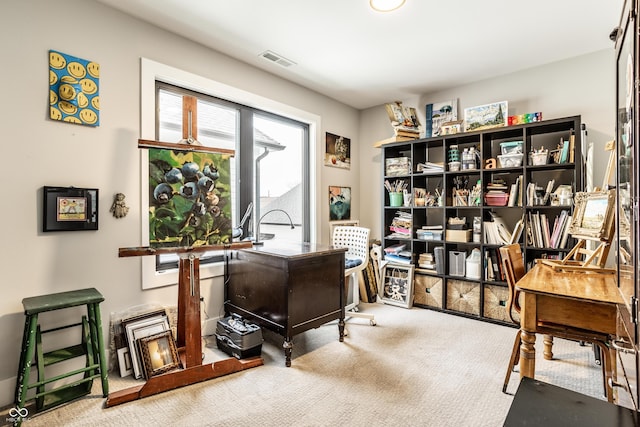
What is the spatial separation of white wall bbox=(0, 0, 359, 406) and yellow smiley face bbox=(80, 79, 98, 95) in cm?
6

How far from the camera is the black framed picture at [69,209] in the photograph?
2.05 m

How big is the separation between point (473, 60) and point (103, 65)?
317 centimetres

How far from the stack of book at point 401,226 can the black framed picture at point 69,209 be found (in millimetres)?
3083

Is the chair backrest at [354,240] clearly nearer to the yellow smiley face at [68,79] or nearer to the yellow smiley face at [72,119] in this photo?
the yellow smiley face at [72,119]

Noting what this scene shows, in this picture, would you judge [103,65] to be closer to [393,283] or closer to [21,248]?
[21,248]

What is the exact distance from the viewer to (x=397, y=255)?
12.8ft

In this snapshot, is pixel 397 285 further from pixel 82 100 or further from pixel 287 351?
pixel 82 100

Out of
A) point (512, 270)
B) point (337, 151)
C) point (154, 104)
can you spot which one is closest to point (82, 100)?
point (154, 104)

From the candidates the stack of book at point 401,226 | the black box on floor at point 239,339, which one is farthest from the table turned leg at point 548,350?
the black box on floor at point 239,339

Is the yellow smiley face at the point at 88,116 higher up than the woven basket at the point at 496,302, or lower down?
higher up

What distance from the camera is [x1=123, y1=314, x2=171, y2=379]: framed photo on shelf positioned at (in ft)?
7.23

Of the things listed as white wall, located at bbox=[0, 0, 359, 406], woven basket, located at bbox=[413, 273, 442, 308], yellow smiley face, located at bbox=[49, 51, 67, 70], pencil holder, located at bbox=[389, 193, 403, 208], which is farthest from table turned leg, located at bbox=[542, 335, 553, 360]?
yellow smiley face, located at bbox=[49, 51, 67, 70]

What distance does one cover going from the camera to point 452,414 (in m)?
1.82

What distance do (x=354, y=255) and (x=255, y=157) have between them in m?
1.51
